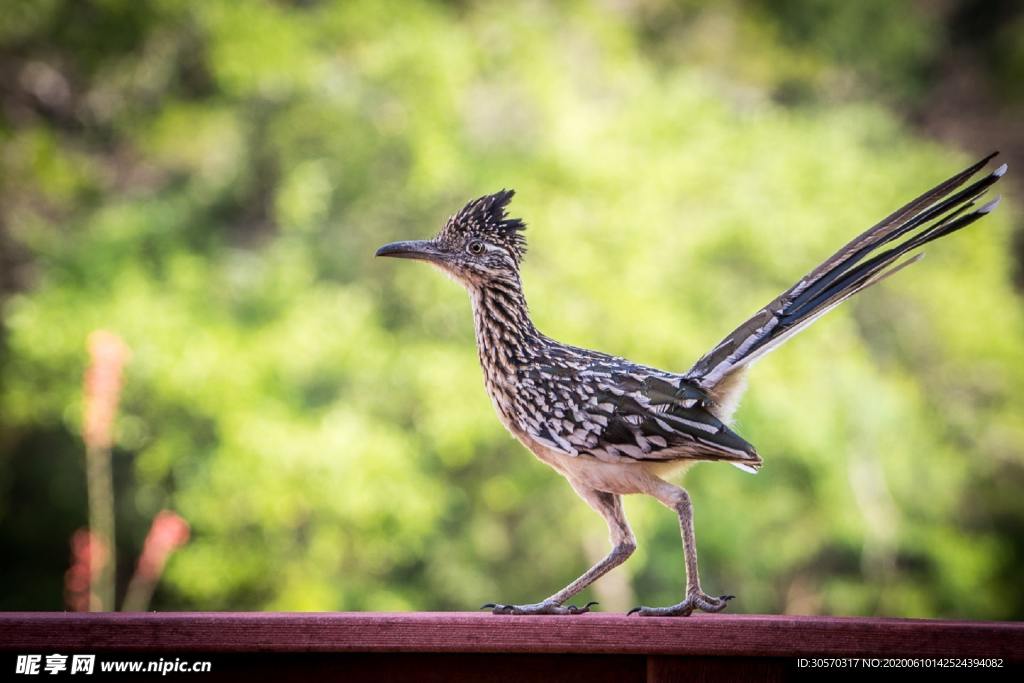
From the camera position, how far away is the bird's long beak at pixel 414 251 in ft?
7.68

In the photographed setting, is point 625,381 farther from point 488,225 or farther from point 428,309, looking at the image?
point 428,309

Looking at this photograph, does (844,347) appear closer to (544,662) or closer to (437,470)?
(437,470)

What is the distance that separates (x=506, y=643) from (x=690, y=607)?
0.41m

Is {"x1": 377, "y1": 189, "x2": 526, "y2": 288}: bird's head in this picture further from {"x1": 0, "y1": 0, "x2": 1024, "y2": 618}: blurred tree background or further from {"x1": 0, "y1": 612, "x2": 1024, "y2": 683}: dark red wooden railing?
{"x1": 0, "y1": 0, "x2": 1024, "y2": 618}: blurred tree background

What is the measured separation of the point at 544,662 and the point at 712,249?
7437 mm

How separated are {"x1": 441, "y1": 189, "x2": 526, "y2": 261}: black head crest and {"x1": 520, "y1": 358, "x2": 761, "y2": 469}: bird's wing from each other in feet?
0.99

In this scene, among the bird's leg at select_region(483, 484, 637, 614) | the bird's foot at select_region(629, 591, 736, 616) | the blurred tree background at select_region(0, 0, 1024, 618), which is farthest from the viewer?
the blurred tree background at select_region(0, 0, 1024, 618)

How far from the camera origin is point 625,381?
2273 mm

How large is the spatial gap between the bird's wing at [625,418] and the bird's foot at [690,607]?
0.27 metres

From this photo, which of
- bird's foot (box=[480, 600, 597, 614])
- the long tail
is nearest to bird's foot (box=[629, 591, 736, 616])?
bird's foot (box=[480, 600, 597, 614])

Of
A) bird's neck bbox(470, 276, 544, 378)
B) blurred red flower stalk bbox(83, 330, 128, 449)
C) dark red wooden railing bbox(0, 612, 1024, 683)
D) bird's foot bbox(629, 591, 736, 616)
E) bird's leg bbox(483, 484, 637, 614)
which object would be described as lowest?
dark red wooden railing bbox(0, 612, 1024, 683)

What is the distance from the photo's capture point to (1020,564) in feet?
33.2

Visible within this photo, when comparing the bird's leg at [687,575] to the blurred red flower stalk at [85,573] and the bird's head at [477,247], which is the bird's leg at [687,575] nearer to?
the bird's head at [477,247]

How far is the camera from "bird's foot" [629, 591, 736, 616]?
6.45 feet
